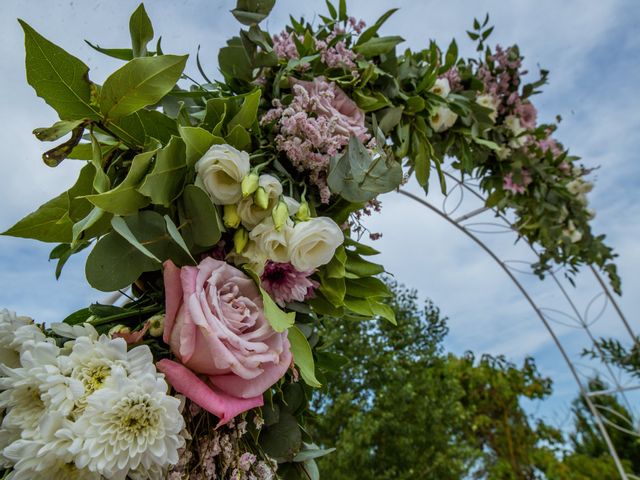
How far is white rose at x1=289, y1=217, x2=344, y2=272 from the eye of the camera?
0.60 m

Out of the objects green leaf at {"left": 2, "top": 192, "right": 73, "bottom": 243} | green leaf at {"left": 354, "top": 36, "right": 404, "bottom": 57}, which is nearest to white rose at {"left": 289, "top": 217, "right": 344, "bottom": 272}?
green leaf at {"left": 2, "top": 192, "right": 73, "bottom": 243}

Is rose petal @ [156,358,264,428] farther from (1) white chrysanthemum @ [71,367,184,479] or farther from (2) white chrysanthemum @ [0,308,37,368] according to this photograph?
(2) white chrysanthemum @ [0,308,37,368]

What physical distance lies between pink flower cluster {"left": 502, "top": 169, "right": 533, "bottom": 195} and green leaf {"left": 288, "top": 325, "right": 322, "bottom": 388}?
118 centimetres

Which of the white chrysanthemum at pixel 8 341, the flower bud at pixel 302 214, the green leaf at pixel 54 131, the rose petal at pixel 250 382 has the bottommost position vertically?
the white chrysanthemum at pixel 8 341

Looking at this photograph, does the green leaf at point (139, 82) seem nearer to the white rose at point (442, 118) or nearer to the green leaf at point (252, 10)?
the green leaf at point (252, 10)

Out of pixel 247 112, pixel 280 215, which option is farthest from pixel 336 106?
pixel 280 215

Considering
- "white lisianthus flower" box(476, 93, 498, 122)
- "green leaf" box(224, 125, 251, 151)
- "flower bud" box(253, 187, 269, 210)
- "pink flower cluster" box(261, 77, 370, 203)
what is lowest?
"flower bud" box(253, 187, 269, 210)

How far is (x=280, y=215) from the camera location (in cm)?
61

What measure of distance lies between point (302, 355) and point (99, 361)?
0.23 metres

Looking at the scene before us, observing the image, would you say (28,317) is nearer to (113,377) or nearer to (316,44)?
(113,377)

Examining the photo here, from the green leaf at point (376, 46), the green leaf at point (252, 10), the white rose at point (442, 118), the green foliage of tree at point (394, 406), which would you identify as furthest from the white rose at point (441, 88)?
the green foliage of tree at point (394, 406)

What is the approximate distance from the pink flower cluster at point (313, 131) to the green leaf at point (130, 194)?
24cm

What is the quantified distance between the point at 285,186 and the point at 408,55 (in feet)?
1.86

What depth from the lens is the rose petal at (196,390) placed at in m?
0.53
